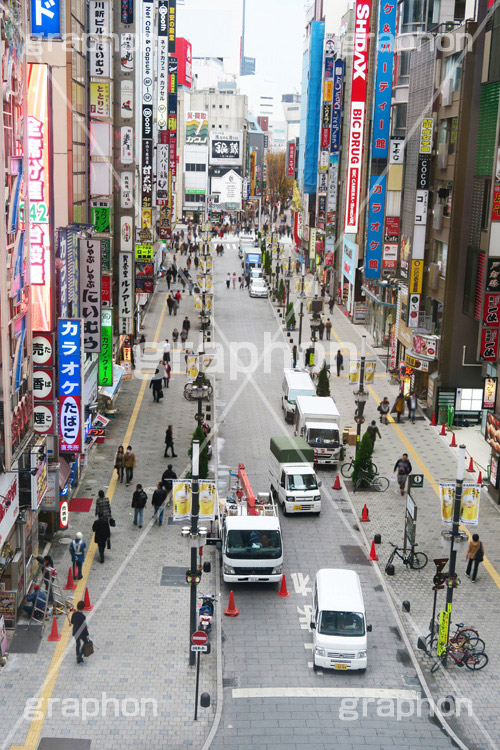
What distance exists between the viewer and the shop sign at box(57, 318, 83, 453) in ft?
80.0

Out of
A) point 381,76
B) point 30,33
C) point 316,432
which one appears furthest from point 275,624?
point 381,76

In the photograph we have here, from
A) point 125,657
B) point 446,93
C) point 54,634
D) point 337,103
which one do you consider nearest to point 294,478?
point 125,657

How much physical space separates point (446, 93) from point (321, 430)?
15.7 metres

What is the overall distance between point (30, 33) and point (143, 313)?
39.9 metres

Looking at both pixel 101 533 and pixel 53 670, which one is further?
pixel 101 533

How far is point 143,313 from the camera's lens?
64.3 meters

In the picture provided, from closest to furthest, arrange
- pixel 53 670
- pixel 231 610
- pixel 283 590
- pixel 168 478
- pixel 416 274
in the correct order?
pixel 53 670 → pixel 231 610 → pixel 283 590 → pixel 168 478 → pixel 416 274

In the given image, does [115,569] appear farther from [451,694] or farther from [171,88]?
[171,88]

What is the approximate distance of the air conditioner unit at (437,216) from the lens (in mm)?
→ 39969

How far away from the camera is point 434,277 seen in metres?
40.8

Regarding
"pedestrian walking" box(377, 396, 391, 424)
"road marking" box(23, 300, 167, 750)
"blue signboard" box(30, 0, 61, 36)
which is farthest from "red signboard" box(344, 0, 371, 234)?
"road marking" box(23, 300, 167, 750)

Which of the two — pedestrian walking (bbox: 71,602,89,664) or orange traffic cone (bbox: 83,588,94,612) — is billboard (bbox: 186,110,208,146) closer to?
orange traffic cone (bbox: 83,588,94,612)

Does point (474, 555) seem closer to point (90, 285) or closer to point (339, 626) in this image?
point (339, 626)

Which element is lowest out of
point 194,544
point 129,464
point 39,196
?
point 129,464
